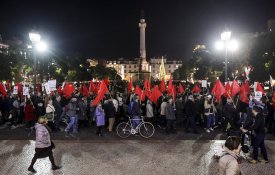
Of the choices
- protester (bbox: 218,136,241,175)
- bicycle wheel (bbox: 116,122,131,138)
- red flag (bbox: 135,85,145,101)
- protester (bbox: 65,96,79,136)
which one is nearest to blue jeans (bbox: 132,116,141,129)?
bicycle wheel (bbox: 116,122,131,138)

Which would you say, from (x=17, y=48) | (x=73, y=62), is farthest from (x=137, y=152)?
(x=73, y=62)

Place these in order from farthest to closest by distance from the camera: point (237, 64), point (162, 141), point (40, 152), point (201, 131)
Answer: point (237, 64) → point (201, 131) → point (162, 141) → point (40, 152)

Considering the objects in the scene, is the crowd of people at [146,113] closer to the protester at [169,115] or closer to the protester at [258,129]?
the protester at [169,115]

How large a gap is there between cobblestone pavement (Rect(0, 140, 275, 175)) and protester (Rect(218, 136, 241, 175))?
13.6 feet

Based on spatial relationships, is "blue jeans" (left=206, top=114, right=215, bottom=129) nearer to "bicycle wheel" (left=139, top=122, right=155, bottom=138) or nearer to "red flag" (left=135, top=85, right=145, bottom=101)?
"bicycle wheel" (left=139, top=122, right=155, bottom=138)

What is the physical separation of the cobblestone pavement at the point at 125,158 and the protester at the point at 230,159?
4145 millimetres

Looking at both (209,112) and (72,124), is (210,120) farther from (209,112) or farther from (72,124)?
(72,124)

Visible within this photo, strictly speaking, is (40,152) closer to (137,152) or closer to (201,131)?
(137,152)

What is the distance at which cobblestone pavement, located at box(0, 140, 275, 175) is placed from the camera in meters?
9.50

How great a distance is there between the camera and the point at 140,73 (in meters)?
71.2

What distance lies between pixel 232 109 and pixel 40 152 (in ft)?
28.9

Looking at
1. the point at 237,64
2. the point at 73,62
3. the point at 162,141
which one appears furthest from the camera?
the point at 73,62

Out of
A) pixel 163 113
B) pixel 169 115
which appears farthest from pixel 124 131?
pixel 163 113

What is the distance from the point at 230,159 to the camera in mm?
4992
